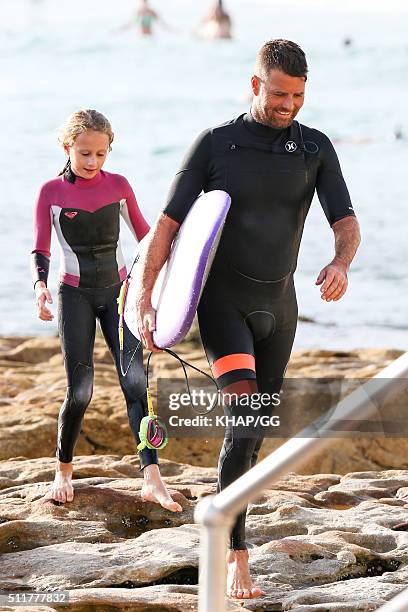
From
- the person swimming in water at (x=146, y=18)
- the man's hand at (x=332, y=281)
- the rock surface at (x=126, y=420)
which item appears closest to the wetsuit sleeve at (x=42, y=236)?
the man's hand at (x=332, y=281)

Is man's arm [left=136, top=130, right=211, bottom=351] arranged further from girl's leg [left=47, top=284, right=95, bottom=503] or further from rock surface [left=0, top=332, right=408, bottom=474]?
rock surface [left=0, top=332, right=408, bottom=474]

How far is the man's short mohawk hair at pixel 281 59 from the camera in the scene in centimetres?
412

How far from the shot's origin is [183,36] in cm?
3331

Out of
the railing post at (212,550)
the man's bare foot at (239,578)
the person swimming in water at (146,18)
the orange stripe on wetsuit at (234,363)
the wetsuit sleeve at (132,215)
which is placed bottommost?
the railing post at (212,550)

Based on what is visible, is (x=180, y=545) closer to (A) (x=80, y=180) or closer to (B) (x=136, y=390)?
(B) (x=136, y=390)

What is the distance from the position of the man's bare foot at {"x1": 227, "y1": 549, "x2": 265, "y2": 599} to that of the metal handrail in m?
1.43

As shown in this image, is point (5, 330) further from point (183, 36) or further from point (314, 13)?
point (314, 13)

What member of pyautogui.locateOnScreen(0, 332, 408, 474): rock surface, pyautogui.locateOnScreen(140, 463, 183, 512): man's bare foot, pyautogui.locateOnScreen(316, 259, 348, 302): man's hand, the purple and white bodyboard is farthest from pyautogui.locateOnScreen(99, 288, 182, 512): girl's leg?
pyautogui.locateOnScreen(0, 332, 408, 474): rock surface

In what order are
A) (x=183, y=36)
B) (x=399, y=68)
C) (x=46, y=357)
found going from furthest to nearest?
(x=183, y=36), (x=399, y=68), (x=46, y=357)

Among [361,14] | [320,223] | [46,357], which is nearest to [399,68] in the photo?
[361,14]

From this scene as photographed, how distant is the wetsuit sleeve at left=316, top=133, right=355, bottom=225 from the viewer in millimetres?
4336

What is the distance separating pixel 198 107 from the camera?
28.6m

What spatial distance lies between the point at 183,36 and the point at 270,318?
29815 mm

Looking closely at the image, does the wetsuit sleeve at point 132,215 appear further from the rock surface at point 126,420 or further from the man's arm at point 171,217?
Result: the rock surface at point 126,420
